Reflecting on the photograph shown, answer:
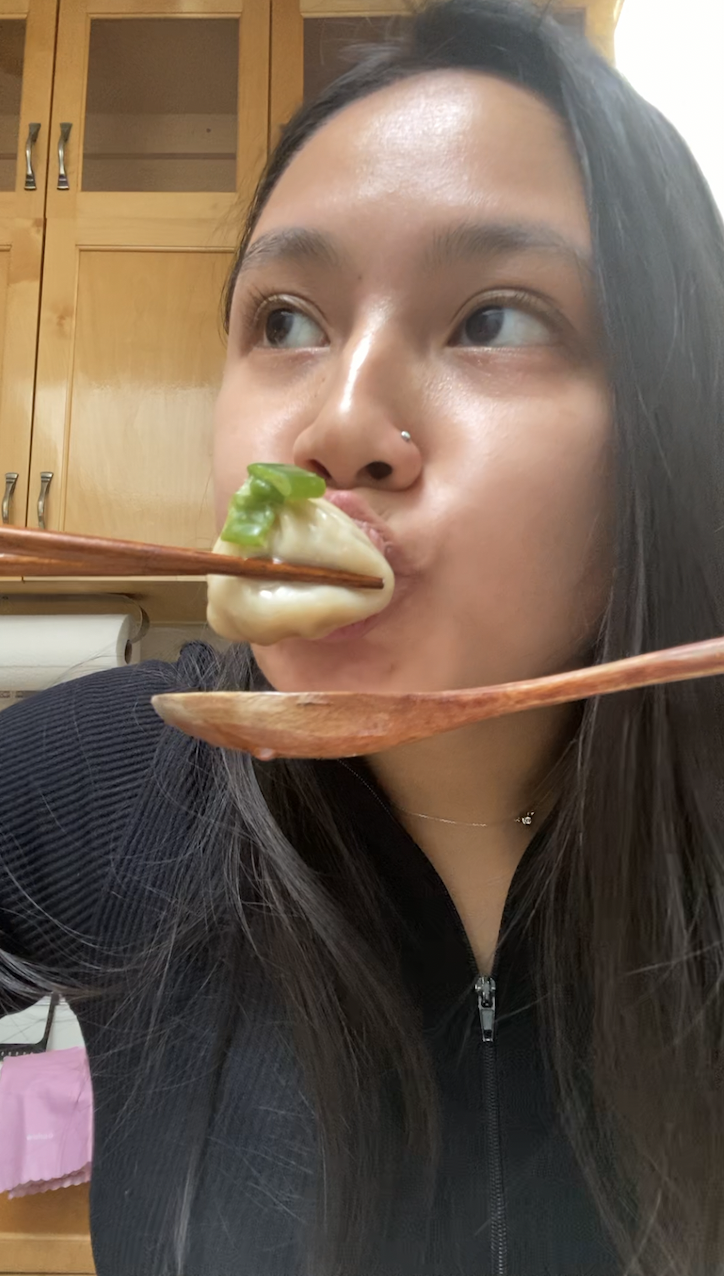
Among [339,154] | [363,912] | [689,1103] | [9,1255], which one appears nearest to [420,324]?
[339,154]

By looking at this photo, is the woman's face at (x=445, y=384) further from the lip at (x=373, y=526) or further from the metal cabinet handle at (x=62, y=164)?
the metal cabinet handle at (x=62, y=164)

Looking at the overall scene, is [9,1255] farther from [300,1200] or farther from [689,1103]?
[689,1103]

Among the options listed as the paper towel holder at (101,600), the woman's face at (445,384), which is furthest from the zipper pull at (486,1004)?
the paper towel holder at (101,600)

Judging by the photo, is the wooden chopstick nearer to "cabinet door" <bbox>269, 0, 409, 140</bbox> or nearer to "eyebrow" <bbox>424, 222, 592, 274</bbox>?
"eyebrow" <bbox>424, 222, 592, 274</bbox>

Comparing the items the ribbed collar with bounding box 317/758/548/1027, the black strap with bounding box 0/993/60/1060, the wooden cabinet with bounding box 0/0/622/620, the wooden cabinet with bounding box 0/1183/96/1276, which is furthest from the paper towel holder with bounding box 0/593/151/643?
the ribbed collar with bounding box 317/758/548/1027

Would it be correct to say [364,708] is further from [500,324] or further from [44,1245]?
[44,1245]

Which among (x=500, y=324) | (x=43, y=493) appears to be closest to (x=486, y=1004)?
(x=500, y=324)

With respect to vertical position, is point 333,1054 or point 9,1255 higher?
point 333,1054
